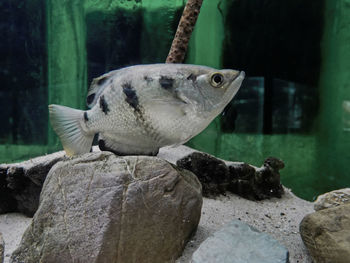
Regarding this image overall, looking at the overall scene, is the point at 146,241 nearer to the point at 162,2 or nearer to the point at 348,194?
the point at 348,194

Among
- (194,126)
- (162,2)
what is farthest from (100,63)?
(194,126)

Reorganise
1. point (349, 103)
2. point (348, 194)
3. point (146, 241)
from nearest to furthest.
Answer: point (146, 241) < point (348, 194) < point (349, 103)

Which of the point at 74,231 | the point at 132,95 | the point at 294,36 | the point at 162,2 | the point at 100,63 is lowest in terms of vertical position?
the point at 74,231

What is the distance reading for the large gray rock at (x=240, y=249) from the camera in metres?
1.54

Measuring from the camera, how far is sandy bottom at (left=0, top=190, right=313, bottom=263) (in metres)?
2.01

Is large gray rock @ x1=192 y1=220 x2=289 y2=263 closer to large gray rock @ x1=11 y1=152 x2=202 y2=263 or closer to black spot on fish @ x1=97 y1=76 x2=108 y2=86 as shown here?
Answer: large gray rock @ x1=11 y1=152 x2=202 y2=263

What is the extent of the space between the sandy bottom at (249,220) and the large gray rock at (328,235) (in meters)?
0.15

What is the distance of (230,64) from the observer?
414cm

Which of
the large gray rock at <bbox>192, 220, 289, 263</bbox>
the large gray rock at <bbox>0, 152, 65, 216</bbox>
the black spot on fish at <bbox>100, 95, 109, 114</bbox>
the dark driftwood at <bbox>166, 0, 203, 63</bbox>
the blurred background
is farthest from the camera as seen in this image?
the blurred background

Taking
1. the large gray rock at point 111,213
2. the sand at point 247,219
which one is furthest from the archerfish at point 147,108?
the sand at point 247,219

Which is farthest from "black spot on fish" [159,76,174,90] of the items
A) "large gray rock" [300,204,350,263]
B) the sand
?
"large gray rock" [300,204,350,263]

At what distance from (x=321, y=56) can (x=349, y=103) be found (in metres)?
0.69

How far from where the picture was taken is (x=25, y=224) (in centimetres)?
280

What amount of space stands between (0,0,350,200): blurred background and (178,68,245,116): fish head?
2.34m
